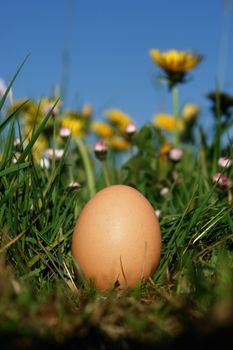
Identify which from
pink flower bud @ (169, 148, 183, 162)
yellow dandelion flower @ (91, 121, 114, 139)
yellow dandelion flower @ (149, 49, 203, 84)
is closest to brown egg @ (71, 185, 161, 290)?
pink flower bud @ (169, 148, 183, 162)

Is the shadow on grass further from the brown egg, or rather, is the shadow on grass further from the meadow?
the brown egg

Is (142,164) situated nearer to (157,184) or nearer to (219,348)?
(157,184)

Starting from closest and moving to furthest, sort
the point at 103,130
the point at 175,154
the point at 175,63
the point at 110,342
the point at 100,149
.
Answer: the point at 110,342 < the point at 100,149 < the point at 175,154 < the point at 175,63 < the point at 103,130

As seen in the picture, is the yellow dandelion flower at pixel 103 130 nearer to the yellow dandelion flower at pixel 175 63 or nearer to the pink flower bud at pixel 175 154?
the yellow dandelion flower at pixel 175 63

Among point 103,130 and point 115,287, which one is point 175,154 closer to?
point 115,287

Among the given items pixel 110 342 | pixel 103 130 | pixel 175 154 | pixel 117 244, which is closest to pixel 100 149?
pixel 175 154

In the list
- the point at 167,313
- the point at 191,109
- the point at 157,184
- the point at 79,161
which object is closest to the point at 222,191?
the point at 157,184
